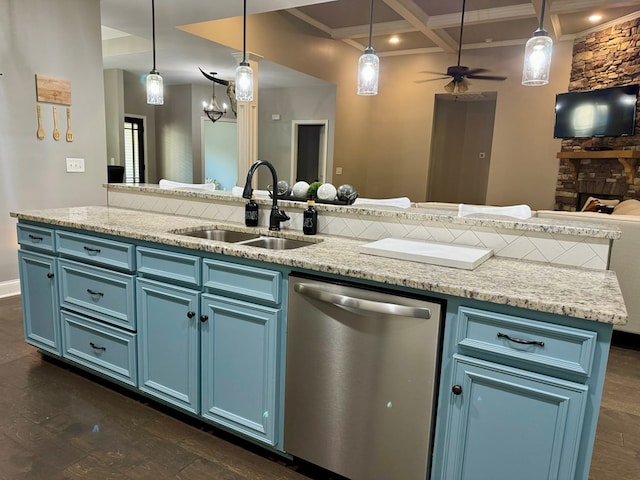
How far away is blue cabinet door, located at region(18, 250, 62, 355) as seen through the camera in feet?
7.94

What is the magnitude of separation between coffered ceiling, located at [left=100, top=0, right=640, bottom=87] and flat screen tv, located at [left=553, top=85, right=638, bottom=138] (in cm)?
96

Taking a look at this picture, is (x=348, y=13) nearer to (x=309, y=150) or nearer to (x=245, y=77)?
(x=309, y=150)

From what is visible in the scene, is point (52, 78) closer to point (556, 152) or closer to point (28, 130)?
point (28, 130)

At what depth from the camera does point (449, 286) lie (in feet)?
4.47

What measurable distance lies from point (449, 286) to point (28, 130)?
3.80 metres

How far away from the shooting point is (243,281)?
5.80 ft

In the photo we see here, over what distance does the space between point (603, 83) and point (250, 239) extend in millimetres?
6193

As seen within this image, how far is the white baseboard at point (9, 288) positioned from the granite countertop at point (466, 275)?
2069 mm

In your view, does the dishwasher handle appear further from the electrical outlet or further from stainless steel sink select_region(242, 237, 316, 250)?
the electrical outlet

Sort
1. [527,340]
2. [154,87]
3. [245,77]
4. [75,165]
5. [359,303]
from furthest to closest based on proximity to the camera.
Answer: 1. [75,165]
2. [154,87]
3. [245,77]
4. [359,303]
5. [527,340]

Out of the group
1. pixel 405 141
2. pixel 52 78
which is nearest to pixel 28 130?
pixel 52 78

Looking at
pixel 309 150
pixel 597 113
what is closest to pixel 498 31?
pixel 597 113

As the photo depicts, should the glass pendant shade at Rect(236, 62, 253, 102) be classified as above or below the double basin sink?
above

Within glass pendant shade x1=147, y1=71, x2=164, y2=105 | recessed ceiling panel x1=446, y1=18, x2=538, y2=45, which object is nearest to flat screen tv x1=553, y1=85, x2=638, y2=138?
recessed ceiling panel x1=446, y1=18, x2=538, y2=45
